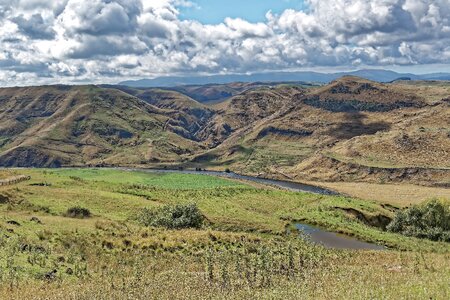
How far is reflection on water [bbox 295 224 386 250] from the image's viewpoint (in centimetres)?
5560

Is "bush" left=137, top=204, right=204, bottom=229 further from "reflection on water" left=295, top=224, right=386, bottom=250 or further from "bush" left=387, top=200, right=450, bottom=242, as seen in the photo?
"bush" left=387, top=200, right=450, bottom=242

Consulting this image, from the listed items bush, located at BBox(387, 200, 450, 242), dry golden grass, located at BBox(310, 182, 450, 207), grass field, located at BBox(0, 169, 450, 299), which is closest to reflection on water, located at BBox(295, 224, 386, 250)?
grass field, located at BBox(0, 169, 450, 299)

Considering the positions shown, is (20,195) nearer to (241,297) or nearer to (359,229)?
(359,229)

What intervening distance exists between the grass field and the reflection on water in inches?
74.4

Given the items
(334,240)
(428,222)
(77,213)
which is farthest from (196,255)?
(428,222)

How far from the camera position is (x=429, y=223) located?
66.1 meters

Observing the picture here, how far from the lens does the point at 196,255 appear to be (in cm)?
3644

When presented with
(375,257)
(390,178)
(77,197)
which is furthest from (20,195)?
(390,178)

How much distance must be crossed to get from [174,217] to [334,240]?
74.1 ft

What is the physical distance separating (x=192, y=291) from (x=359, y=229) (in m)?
53.3

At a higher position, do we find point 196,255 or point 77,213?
point 196,255

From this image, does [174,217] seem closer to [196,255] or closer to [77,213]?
[77,213]

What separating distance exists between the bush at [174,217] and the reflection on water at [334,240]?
596 inches

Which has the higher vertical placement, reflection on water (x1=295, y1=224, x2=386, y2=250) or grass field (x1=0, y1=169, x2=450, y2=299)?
grass field (x1=0, y1=169, x2=450, y2=299)
